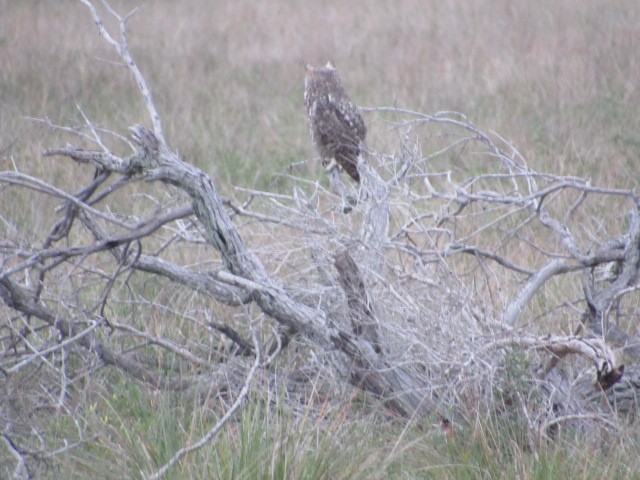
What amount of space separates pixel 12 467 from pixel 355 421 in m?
1.00

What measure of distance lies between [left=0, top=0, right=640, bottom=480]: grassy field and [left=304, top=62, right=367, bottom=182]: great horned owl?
1.74 ft

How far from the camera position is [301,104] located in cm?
922

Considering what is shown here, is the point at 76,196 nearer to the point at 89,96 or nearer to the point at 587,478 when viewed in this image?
the point at 587,478

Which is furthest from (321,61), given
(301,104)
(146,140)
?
(146,140)

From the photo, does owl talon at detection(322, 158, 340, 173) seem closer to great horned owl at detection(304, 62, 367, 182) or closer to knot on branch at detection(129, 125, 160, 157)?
great horned owl at detection(304, 62, 367, 182)

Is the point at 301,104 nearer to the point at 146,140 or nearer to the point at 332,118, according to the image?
the point at 332,118

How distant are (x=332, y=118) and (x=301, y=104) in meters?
4.85

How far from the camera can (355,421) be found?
2844mm

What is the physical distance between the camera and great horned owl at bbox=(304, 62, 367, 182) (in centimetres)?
443

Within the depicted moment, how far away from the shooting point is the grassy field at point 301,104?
2701mm

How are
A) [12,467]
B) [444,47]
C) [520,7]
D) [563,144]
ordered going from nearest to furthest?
[12,467], [563,144], [444,47], [520,7]

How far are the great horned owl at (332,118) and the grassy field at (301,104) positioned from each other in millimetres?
531

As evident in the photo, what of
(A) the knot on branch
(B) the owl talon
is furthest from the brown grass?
(A) the knot on branch

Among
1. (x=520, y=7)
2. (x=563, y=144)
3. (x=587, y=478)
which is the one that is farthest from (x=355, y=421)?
(x=520, y=7)
